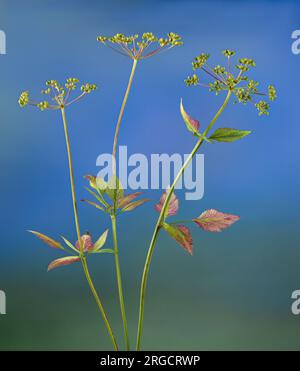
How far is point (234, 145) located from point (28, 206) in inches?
24.8

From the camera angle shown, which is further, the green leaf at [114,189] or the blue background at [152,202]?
the blue background at [152,202]

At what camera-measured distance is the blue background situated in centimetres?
142

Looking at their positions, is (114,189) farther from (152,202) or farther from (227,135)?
(152,202)

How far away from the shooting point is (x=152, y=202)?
1.42 metres

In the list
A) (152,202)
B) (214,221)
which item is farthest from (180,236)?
(152,202)

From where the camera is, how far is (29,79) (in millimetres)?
1425

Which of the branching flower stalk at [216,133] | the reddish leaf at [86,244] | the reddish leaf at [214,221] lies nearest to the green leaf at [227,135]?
the branching flower stalk at [216,133]

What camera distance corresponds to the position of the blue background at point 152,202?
142 centimetres

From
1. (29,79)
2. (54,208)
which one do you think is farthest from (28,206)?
(29,79)

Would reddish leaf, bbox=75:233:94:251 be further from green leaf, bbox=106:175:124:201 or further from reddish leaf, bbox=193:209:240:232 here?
reddish leaf, bbox=193:209:240:232

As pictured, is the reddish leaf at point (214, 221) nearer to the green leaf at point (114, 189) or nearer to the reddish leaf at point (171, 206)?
the reddish leaf at point (171, 206)

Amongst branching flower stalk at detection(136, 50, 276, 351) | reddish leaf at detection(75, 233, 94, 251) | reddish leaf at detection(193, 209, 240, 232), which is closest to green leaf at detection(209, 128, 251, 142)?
branching flower stalk at detection(136, 50, 276, 351)

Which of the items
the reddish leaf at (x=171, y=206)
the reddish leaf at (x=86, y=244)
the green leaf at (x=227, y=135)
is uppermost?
the green leaf at (x=227, y=135)

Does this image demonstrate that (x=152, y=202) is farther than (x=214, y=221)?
Yes
